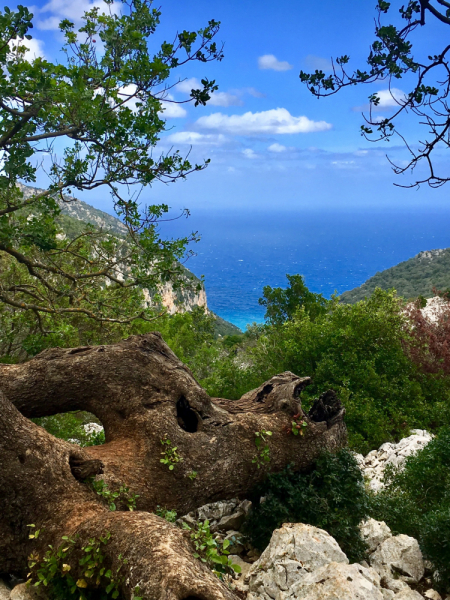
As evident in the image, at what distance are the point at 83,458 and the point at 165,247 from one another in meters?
5.16

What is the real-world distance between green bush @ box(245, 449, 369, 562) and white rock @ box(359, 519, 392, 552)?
0.23 metres

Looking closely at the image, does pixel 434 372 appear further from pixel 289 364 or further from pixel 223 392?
pixel 223 392

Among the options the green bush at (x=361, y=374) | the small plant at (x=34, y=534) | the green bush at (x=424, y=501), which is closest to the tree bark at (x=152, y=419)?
the small plant at (x=34, y=534)

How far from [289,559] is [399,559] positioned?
7.91ft

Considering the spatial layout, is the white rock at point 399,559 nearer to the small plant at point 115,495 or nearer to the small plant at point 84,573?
the small plant at point 115,495

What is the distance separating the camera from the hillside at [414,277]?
69.8m

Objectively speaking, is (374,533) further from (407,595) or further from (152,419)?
(152,419)

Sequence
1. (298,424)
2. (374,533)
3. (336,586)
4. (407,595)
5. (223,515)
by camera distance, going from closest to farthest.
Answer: (336,586), (407,595), (374,533), (298,424), (223,515)

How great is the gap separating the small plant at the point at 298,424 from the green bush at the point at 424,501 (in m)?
2.42

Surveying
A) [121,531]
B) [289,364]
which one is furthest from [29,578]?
[289,364]

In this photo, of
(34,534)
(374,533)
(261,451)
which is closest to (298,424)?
→ (261,451)

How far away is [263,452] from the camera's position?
27.9ft

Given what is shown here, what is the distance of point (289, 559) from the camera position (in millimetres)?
6535

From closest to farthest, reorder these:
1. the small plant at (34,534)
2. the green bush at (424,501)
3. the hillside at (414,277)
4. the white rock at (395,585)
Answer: the small plant at (34,534) → the white rock at (395,585) → the green bush at (424,501) → the hillside at (414,277)
